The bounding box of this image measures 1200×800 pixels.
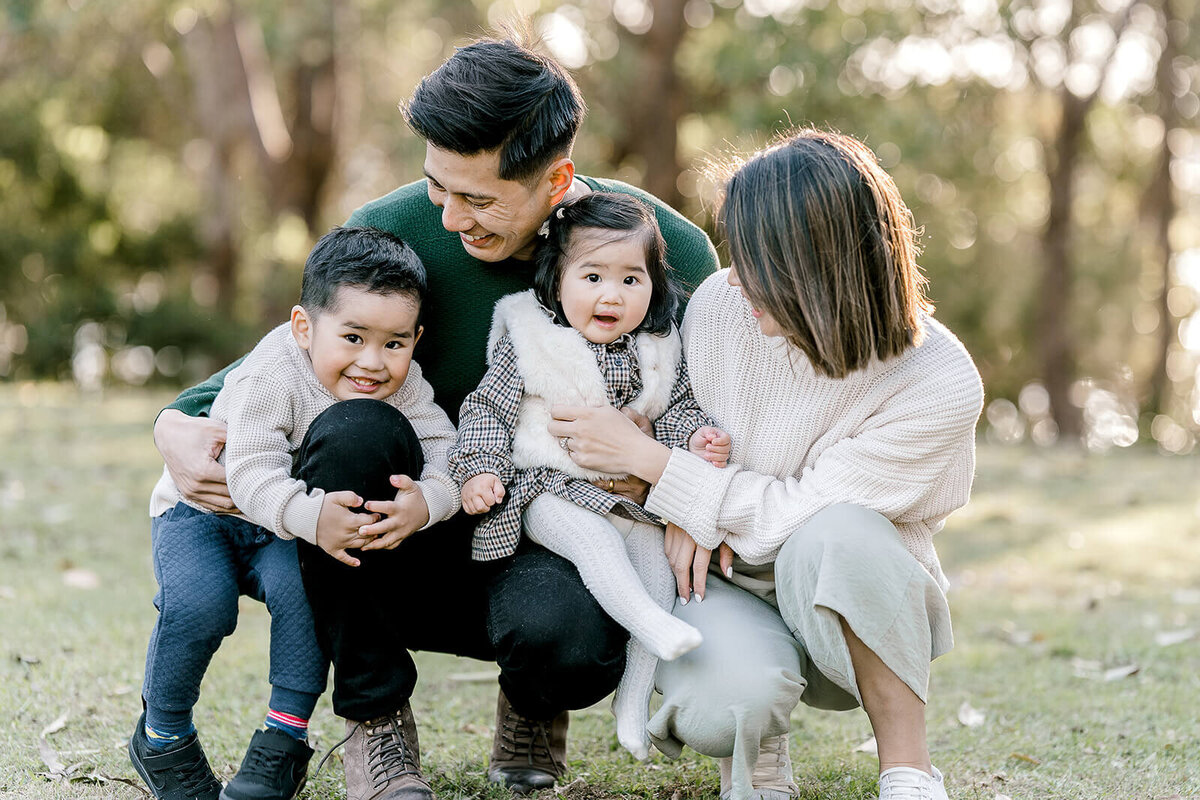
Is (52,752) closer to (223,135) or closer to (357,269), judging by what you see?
(357,269)

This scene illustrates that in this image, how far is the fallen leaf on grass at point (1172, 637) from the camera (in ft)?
12.4

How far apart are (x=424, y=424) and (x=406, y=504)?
324mm

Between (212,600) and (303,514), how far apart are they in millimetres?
270

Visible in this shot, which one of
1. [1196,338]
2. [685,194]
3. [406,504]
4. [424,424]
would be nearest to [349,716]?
[406,504]

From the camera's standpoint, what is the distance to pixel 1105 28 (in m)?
13.0

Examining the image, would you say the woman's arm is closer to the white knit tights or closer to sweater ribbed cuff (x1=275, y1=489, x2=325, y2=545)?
the white knit tights

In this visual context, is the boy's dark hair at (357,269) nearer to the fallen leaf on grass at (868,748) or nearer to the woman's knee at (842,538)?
the woman's knee at (842,538)

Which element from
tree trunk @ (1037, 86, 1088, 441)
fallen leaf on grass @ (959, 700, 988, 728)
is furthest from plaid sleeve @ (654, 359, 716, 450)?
tree trunk @ (1037, 86, 1088, 441)

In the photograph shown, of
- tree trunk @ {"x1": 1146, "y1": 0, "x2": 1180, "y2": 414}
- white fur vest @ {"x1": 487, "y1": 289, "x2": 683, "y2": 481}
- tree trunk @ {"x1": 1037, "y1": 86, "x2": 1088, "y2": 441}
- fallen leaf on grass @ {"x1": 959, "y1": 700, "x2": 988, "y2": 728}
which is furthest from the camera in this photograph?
tree trunk @ {"x1": 1146, "y1": 0, "x2": 1180, "y2": 414}

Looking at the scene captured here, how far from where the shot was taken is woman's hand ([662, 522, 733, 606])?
239cm

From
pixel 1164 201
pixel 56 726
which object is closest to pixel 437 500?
pixel 56 726

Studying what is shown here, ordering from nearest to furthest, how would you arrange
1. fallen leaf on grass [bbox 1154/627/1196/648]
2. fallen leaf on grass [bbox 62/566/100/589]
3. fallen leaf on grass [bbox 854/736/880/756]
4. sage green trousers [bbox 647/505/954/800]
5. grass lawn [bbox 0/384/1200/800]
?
sage green trousers [bbox 647/505/954/800] < grass lawn [bbox 0/384/1200/800] < fallen leaf on grass [bbox 854/736/880/756] < fallen leaf on grass [bbox 1154/627/1196/648] < fallen leaf on grass [bbox 62/566/100/589]

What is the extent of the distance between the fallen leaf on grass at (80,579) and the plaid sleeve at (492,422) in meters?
2.19

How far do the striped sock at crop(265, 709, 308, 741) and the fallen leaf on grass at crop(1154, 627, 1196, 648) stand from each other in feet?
8.79
